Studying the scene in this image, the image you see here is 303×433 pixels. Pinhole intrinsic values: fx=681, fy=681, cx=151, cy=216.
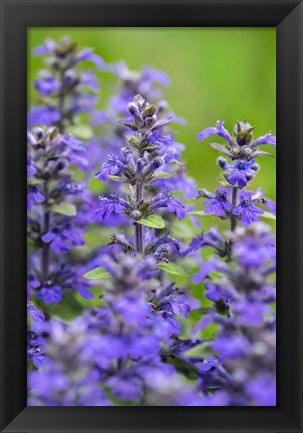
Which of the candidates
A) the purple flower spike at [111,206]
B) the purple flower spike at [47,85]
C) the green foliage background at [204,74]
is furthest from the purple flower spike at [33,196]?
the green foliage background at [204,74]

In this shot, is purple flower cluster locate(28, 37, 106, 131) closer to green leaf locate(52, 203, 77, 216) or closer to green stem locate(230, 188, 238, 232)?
green leaf locate(52, 203, 77, 216)

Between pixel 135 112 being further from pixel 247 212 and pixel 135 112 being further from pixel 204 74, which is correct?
pixel 204 74

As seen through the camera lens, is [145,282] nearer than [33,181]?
Yes

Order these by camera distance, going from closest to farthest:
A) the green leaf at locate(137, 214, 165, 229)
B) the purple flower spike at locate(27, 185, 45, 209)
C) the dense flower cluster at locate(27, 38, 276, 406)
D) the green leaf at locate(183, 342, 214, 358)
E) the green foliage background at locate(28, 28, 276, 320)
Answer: the dense flower cluster at locate(27, 38, 276, 406) < the green leaf at locate(137, 214, 165, 229) < the green leaf at locate(183, 342, 214, 358) < the purple flower spike at locate(27, 185, 45, 209) < the green foliage background at locate(28, 28, 276, 320)

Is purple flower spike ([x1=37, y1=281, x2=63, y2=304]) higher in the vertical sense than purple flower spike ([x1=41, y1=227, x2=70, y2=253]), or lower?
lower

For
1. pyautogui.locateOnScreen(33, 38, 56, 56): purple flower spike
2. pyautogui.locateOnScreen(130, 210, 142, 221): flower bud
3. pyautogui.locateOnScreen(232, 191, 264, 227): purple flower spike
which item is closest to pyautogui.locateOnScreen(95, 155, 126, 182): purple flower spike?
pyautogui.locateOnScreen(130, 210, 142, 221): flower bud
